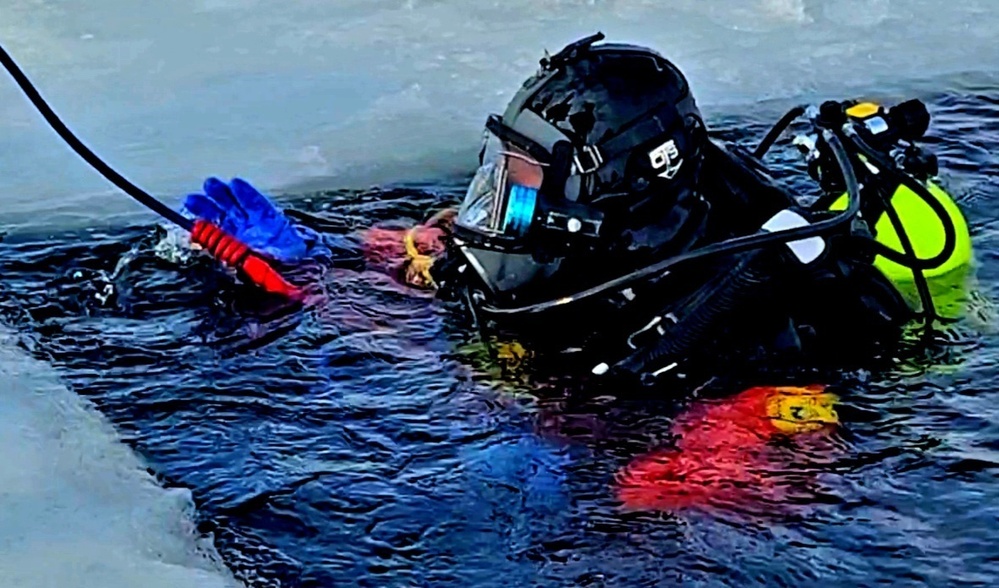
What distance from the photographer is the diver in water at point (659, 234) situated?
3.24m

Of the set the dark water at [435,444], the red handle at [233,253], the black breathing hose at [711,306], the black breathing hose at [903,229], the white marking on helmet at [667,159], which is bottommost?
the dark water at [435,444]

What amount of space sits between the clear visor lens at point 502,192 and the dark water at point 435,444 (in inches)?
14.3

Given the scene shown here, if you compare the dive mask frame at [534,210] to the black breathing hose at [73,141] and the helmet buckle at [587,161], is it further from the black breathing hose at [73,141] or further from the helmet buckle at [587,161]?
the black breathing hose at [73,141]

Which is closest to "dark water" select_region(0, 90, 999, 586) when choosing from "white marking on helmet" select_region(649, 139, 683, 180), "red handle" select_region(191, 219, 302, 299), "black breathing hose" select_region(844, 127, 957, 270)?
"red handle" select_region(191, 219, 302, 299)

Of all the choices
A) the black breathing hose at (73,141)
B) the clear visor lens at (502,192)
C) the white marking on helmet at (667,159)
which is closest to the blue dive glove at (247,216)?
the black breathing hose at (73,141)

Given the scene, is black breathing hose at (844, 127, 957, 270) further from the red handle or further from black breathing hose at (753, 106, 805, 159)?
the red handle

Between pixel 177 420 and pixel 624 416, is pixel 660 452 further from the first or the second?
pixel 177 420

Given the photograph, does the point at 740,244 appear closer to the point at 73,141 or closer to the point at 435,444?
the point at 435,444

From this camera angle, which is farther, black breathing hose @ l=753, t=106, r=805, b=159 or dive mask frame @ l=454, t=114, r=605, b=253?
black breathing hose @ l=753, t=106, r=805, b=159

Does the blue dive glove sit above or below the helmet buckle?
below

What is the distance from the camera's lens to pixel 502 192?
331 centimetres

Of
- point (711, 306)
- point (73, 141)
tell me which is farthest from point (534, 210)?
point (73, 141)

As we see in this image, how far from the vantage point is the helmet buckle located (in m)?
3.30

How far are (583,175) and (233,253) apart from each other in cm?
98
